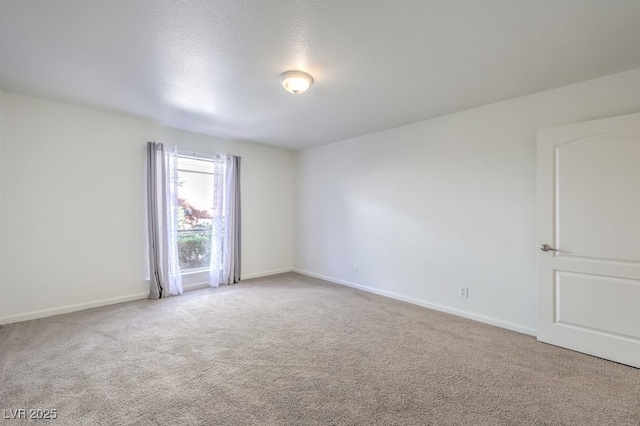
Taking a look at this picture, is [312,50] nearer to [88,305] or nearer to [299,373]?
[299,373]

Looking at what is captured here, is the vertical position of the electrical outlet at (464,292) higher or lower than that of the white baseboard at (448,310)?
higher

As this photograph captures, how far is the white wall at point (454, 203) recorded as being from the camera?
2.95 metres

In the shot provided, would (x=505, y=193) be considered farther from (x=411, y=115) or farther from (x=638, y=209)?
(x=411, y=115)

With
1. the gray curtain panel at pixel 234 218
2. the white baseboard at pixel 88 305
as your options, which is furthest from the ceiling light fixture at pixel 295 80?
the white baseboard at pixel 88 305

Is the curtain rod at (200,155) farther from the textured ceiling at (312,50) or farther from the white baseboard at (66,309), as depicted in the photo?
the white baseboard at (66,309)

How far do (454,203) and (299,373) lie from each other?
8.76ft

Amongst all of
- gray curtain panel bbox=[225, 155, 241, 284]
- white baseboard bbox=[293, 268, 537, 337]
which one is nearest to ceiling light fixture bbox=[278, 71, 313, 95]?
gray curtain panel bbox=[225, 155, 241, 284]

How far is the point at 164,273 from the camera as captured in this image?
13.5 ft

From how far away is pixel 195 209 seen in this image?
4715 millimetres

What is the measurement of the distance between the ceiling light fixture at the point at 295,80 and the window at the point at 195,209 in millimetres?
2686

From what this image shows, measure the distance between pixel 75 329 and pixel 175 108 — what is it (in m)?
2.69

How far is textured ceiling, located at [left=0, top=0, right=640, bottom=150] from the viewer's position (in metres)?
1.77

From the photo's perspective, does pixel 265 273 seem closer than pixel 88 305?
No

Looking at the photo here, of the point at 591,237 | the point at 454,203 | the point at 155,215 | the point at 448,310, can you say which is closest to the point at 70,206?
the point at 155,215
